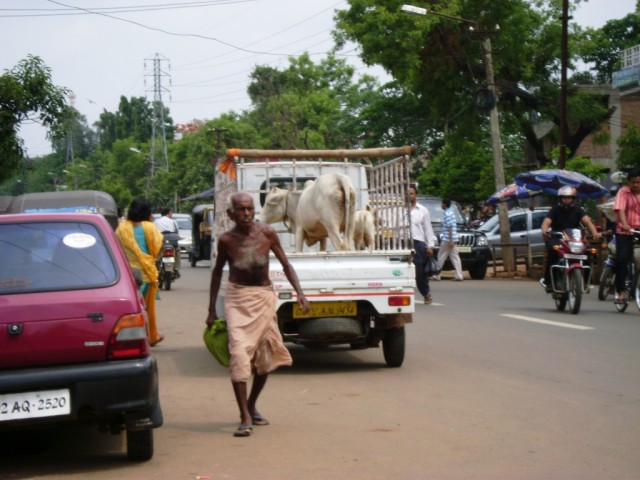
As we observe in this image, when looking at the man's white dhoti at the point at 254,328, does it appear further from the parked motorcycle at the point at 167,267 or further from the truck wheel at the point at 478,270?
the truck wheel at the point at 478,270

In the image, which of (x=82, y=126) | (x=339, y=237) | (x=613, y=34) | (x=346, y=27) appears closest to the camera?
(x=339, y=237)

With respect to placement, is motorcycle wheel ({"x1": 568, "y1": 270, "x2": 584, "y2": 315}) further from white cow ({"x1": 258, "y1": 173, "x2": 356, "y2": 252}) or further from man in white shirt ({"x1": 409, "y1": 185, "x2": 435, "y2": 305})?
white cow ({"x1": 258, "y1": 173, "x2": 356, "y2": 252})

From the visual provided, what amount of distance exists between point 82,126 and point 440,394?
620 ft

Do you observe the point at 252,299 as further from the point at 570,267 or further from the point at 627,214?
the point at 627,214

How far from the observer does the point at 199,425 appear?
8078mm

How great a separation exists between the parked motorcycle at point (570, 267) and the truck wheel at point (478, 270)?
36.8 ft

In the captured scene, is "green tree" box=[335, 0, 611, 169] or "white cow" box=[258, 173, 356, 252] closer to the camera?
"white cow" box=[258, 173, 356, 252]

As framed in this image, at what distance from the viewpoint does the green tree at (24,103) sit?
1019 inches

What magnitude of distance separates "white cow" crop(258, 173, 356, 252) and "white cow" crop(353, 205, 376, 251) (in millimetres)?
320

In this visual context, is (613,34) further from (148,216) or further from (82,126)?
(82,126)

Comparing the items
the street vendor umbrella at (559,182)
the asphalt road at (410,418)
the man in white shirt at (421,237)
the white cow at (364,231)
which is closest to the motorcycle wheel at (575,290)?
the asphalt road at (410,418)

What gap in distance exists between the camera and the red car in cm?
620

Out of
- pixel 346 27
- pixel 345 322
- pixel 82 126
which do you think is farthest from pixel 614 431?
pixel 82 126

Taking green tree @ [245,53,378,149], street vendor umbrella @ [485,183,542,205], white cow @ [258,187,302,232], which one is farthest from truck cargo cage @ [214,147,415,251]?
green tree @ [245,53,378,149]
